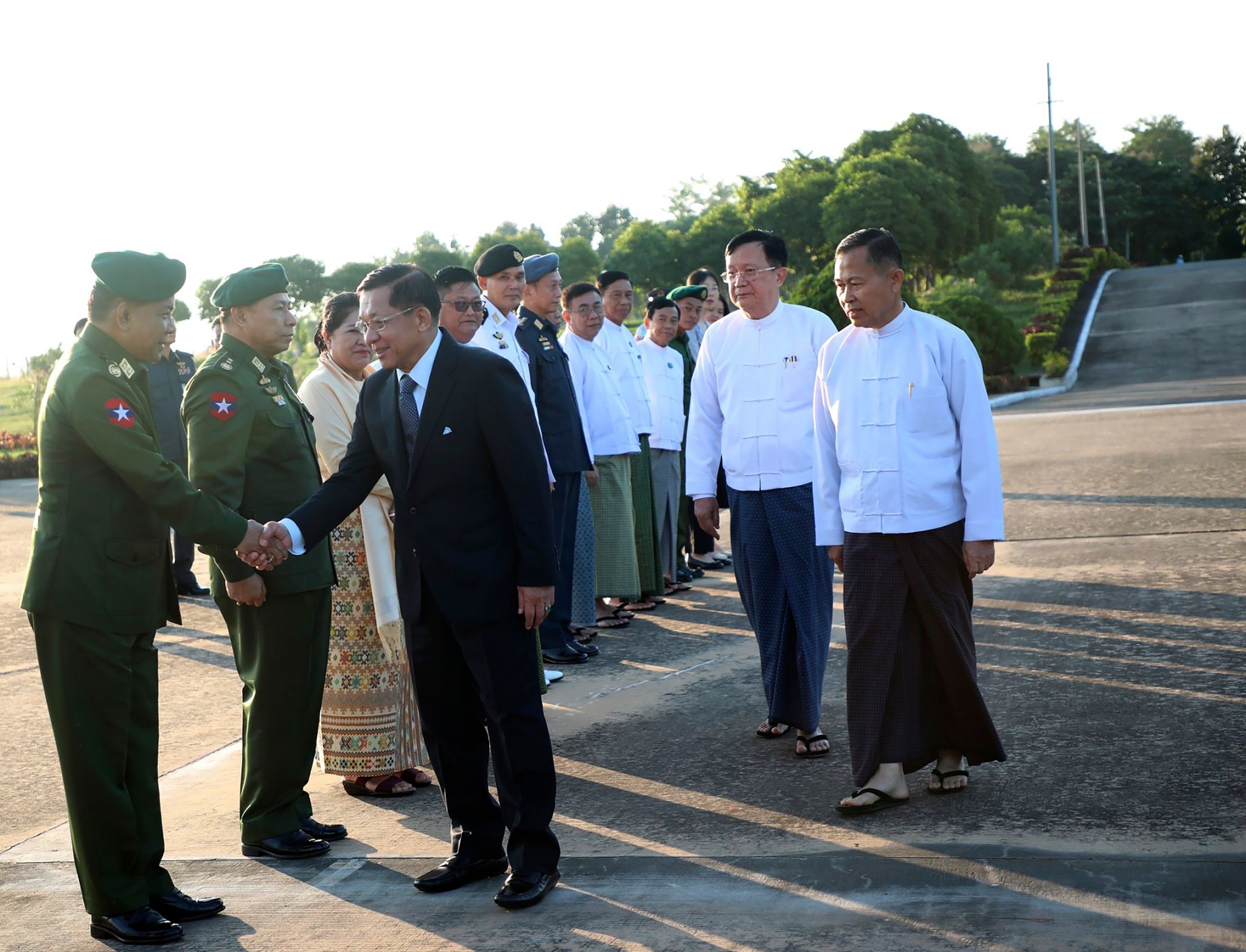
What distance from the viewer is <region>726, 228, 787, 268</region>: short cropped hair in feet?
18.2

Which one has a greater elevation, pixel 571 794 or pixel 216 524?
→ pixel 216 524

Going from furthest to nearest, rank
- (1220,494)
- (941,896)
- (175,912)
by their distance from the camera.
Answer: (1220,494), (175,912), (941,896)

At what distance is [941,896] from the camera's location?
12.1ft

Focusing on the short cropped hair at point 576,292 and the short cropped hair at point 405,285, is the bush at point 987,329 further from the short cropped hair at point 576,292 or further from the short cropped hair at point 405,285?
the short cropped hair at point 405,285

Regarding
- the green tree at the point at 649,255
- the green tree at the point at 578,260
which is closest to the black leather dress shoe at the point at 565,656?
the green tree at the point at 649,255

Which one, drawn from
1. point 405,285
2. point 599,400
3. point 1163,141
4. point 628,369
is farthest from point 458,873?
point 1163,141

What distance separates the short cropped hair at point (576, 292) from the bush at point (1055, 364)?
24.1m

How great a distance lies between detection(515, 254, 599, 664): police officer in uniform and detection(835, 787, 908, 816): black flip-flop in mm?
2904

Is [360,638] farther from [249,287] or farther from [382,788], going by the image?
[249,287]

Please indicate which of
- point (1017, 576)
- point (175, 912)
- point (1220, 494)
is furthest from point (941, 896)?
point (1220, 494)

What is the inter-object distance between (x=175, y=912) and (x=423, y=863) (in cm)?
81

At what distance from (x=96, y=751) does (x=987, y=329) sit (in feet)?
95.9

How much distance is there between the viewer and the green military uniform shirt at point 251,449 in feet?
14.5

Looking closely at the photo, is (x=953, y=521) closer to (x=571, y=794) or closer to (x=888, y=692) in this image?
(x=888, y=692)
